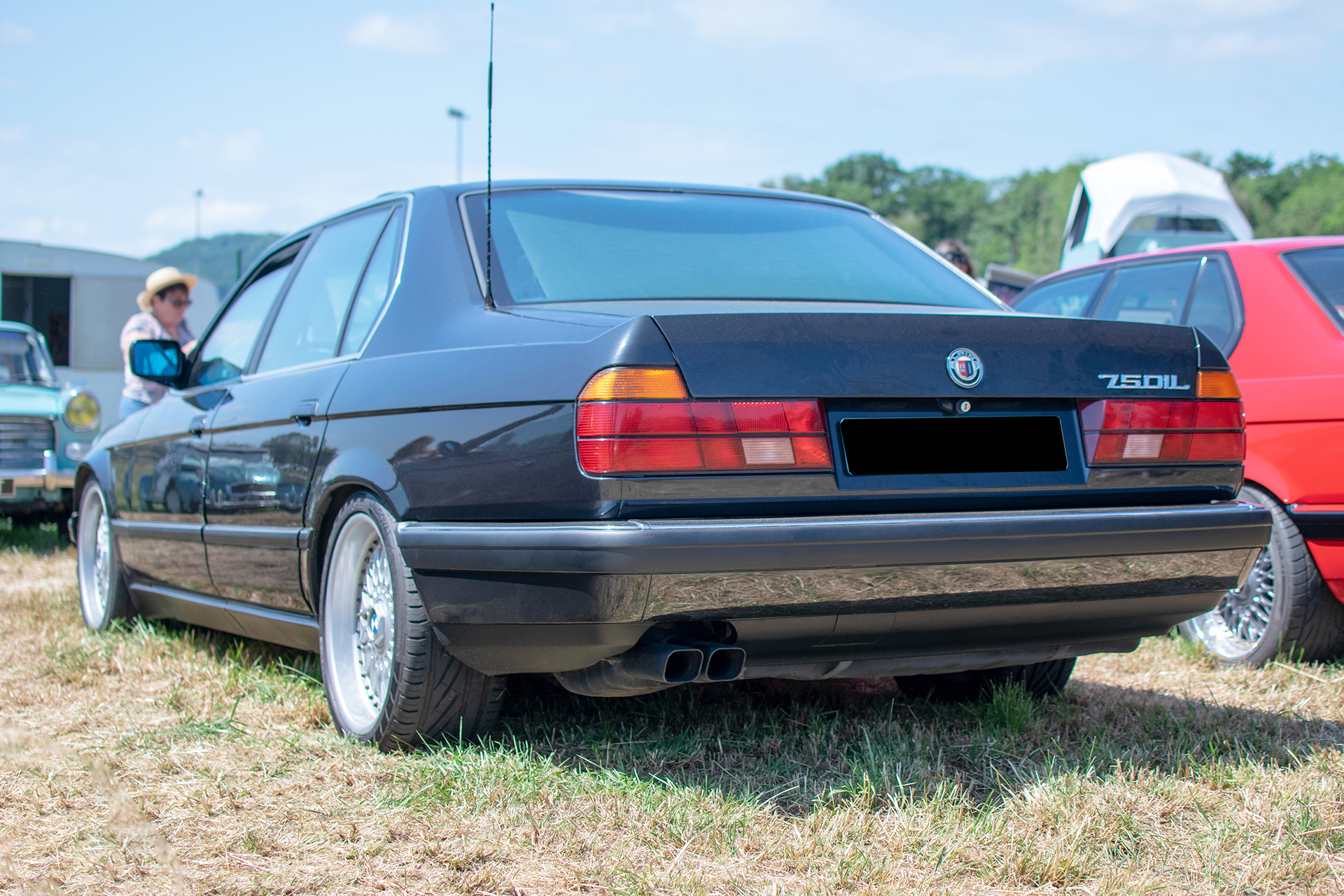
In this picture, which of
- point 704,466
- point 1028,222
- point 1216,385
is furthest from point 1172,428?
point 1028,222

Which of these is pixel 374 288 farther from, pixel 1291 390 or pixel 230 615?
pixel 1291 390

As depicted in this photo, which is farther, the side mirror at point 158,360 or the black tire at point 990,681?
the side mirror at point 158,360

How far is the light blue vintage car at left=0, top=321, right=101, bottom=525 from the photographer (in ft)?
29.0

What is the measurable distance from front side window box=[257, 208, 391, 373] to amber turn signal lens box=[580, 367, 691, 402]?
1.41 metres

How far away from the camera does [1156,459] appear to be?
2.76 meters

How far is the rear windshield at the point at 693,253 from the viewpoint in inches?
117

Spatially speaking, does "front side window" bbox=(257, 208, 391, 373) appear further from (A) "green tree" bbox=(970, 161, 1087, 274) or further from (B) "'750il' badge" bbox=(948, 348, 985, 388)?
(A) "green tree" bbox=(970, 161, 1087, 274)

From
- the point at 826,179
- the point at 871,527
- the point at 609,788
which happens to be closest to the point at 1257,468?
the point at 871,527

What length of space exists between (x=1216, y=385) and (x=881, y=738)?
1149mm

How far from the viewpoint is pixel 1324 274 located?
14.3 ft

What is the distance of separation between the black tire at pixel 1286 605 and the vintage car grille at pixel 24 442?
7994 millimetres

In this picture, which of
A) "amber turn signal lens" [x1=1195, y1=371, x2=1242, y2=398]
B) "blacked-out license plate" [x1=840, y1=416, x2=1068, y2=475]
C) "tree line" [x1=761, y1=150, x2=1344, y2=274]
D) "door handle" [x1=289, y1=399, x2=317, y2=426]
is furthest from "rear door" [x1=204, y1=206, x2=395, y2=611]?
"tree line" [x1=761, y1=150, x2=1344, y2=274]

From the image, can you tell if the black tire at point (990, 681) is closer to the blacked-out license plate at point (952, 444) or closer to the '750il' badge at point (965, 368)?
the blacked-out license plate at point (952, 444)

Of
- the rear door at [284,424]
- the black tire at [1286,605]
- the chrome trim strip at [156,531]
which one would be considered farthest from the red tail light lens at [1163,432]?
the chrome trim strip at [156,531]
